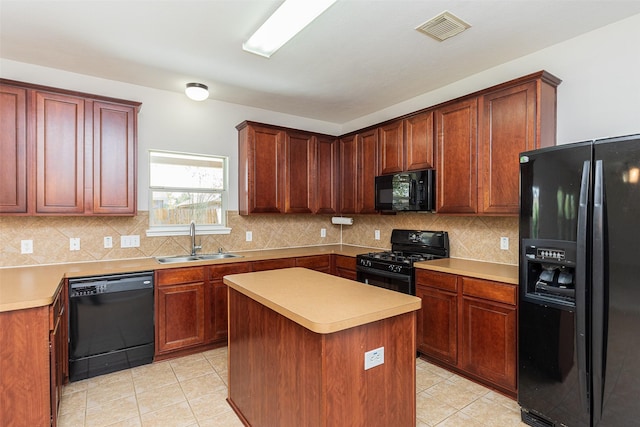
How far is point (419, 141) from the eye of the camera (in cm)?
340

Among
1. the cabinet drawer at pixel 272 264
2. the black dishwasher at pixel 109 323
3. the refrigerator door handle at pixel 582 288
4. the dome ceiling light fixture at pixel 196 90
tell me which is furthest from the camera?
the cabinet drawer at pixel 272 264

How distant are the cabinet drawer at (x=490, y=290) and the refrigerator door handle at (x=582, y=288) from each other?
0.49 metres

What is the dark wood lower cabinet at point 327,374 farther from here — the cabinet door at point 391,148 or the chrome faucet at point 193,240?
the cabinet door at point 391,148

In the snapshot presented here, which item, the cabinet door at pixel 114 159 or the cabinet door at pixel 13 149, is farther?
the cabinet door at pixel 114 159

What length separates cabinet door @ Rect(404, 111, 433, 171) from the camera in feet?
10.8

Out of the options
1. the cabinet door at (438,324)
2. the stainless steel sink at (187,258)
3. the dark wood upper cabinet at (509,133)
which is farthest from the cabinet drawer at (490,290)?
the stainless steel sink at (187,258)

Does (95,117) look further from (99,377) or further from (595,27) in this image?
(595,27)

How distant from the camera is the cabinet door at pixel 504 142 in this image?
99.7 inches

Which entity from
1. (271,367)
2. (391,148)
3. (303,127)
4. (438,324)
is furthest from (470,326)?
(303,127)

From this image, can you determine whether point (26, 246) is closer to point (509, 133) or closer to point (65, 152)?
point (65, 152)

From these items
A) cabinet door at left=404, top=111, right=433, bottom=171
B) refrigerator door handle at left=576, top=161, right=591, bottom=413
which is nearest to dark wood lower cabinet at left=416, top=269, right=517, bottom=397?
refrigerator door handle at left=576, top=161, right=591, bottom=413

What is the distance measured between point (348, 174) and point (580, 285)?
2.82m

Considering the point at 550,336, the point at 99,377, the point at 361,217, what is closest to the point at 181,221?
the point at 99,377

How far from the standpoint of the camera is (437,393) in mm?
2594
